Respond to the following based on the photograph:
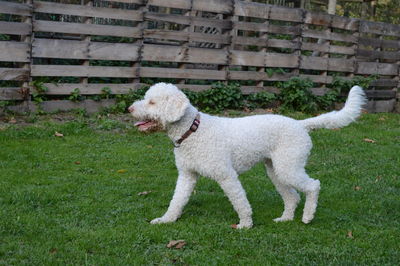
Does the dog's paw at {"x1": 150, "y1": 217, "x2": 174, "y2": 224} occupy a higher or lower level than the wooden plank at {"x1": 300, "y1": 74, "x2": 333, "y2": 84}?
lower

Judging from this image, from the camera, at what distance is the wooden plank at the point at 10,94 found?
29.1 ft

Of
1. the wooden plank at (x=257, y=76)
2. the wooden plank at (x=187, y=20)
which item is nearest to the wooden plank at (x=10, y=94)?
the wooden plank at (x=187, y=20)

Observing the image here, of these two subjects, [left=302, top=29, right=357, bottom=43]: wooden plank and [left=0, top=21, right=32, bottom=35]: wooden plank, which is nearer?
[left=0, top=21, right=32, bottom=35]: wooden plank

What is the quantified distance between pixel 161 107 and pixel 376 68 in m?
10.6

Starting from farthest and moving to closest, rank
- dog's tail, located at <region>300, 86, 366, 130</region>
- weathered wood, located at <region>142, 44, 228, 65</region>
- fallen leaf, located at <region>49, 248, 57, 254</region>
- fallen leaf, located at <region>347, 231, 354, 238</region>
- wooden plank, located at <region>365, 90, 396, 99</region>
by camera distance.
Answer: wooden plank, located at <region>365, 90, 396, 99</region>, weathered wood, located at <region>142, 44, 228, 65</region>, dog's tail, located at <region>300, 86, 366, 130</region>, fallen leaf, located at <region>347, 231, 354, 238</region>, fallen leaf, located at <region>49, 248, 57, 254</region>

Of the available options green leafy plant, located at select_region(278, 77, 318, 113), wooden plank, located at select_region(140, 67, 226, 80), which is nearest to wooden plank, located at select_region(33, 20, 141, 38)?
wooden plank, located at select_region(140, 67, 226, 80)

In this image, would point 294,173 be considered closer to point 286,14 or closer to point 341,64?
point 286,14

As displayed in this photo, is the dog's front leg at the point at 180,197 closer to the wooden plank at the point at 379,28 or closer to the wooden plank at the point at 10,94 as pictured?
the wooden plank at the point at 10,94

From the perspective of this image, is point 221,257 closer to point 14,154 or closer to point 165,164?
point 165,164

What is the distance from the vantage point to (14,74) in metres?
8.92

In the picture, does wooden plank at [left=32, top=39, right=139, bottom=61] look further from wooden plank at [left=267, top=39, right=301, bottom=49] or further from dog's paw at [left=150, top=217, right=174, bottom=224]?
dog's paw at [left=150, top=217, right=174, bottom=224]

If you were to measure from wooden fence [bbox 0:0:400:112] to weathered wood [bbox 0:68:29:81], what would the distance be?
15 millimetres

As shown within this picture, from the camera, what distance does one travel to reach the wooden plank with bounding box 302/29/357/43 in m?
12.6

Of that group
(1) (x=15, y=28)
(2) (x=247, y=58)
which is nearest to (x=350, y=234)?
(1) (x=15, y=28)
